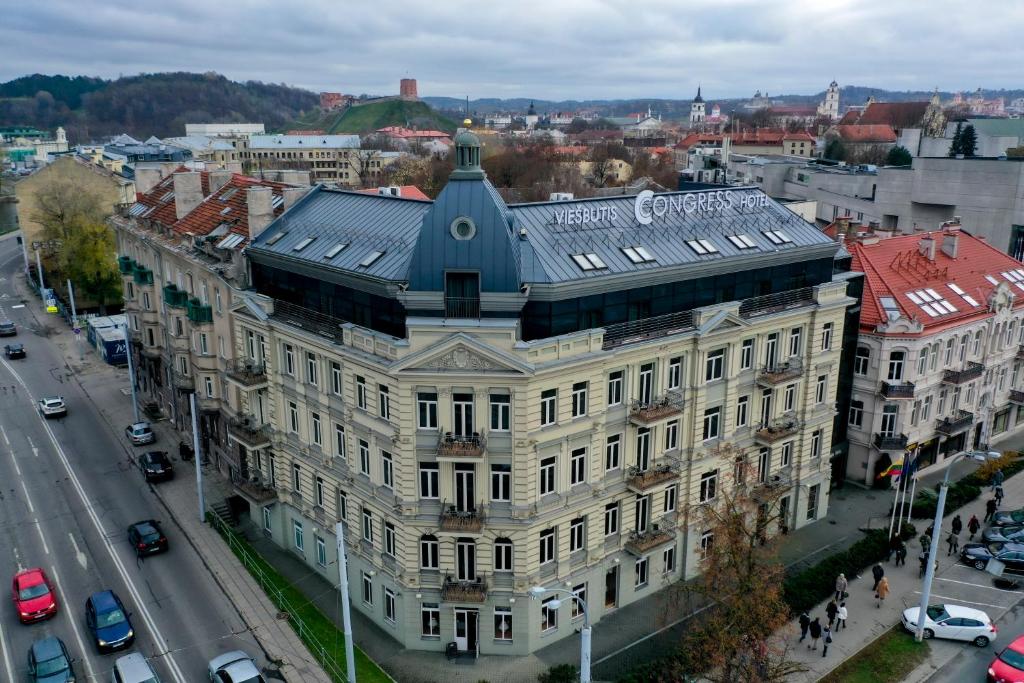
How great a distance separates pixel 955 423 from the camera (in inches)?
2194

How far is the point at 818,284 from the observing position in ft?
149

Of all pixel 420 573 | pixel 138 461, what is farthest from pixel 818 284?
pixel 138 461

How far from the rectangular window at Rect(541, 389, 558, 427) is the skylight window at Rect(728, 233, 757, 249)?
1481 cm

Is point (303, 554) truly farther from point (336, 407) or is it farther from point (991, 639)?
point (991, 639)

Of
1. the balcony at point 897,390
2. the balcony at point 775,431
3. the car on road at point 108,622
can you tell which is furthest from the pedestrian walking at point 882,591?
the car on road at point 108,622

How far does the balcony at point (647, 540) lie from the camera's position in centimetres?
3893

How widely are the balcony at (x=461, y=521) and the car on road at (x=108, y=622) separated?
16888 mm

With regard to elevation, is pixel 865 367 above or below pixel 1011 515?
above

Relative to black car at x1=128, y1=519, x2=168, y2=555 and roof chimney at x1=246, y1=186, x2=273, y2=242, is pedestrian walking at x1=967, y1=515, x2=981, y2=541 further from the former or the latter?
black car at x1=128, y1=519, x2=168, y2=555

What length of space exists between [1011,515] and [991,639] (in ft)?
45.1

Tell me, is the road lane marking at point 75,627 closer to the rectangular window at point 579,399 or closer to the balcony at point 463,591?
the balcony at point 463,591

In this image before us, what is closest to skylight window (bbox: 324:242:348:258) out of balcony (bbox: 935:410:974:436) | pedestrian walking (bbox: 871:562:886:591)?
pedestrian walking (bbox: 871:562:886:591)

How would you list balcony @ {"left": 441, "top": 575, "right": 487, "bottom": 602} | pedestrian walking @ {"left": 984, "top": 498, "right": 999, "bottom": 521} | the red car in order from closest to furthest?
1. balcony @ {"left": 441, "top": 575, "right": 487, "bottom": 602}
2. the red car
3. pedestrian walking @ {"left": 984, "top": 498, "right": 999, "bottom": 521}

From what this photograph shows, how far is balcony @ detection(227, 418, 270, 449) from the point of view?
44.4 metres
